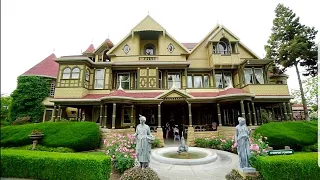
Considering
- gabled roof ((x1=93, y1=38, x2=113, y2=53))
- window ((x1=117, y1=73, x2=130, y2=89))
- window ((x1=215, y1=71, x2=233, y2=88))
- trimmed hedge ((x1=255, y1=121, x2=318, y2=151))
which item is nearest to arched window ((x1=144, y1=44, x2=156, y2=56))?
window ((x1=117, y1=73, x2=130, y2=89))

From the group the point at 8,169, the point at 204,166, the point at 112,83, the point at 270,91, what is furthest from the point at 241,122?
the point at 112,83

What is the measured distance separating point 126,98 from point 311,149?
1458 centimetres

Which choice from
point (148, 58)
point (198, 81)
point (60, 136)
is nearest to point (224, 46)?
point (198, 81)

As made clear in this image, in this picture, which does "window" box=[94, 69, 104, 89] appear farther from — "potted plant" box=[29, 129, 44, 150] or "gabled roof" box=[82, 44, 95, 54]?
"potted plant" box=[29, 129, 44, 150]

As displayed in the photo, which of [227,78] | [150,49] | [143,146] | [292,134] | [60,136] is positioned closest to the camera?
[143,146]

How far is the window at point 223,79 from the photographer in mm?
19859

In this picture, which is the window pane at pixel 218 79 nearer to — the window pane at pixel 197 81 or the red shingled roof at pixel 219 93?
the window pane at pixel 197 81

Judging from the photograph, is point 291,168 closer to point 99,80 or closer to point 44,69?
point 99,80

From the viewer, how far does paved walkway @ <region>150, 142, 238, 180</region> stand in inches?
267

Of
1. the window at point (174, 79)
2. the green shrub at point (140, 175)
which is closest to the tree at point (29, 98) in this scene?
the window at point (174, 79)

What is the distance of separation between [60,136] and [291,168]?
43.3ft

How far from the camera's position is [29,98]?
20.4m

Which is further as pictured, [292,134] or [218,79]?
[218,79]

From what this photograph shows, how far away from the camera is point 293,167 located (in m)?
5.68
